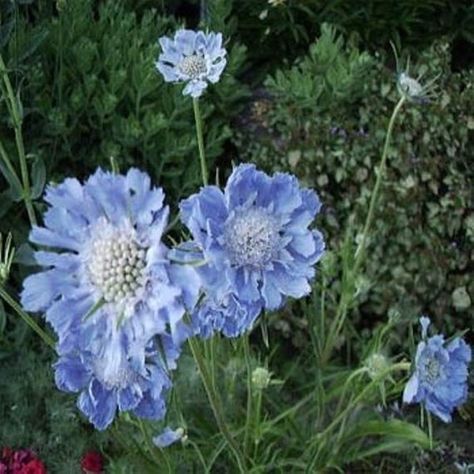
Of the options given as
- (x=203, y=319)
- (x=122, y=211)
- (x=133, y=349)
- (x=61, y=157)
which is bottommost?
(x=61, y=157)

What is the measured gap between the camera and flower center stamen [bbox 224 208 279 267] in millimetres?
1292

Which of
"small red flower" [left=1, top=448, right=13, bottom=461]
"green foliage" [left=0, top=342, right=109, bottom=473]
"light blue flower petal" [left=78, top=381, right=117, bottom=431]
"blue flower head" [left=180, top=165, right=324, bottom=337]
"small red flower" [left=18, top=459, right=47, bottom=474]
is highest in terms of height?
"blue flower head" [left=180, top=165, right=324, bottom=337]

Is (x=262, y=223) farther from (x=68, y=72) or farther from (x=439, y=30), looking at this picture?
(x=439, y=30)

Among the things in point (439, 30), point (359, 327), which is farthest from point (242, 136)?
point (439, 30)

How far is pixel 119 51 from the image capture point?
2.84 meters

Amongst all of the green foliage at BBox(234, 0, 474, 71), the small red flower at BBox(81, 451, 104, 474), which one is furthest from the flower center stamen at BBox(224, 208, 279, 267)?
the green foliage at BBox(234, 0, 474, 71)

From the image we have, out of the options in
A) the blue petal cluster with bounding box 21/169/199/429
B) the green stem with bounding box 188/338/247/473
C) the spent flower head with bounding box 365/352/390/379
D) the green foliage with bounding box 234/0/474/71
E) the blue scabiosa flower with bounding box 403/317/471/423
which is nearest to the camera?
the blue petal cluster with bounding box 21/169/199/429

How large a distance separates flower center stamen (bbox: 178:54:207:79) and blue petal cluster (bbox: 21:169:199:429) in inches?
34.7

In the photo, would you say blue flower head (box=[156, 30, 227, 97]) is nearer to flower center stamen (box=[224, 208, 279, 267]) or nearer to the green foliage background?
the green foliage background

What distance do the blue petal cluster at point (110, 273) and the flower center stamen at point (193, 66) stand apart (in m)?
0.88

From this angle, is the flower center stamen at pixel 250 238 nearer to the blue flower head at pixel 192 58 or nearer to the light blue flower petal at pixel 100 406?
the light blue flower petal at pixel 100 406

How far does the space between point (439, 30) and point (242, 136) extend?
0.78 m

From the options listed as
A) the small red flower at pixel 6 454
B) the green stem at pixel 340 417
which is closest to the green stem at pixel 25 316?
the green stem at pixel 340 417

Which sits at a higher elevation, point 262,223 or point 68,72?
point 262,223
